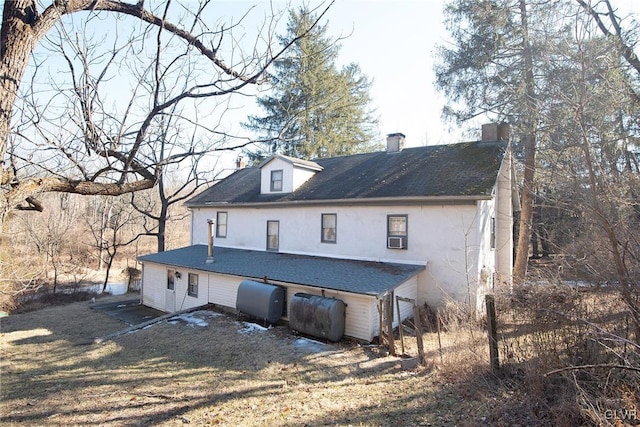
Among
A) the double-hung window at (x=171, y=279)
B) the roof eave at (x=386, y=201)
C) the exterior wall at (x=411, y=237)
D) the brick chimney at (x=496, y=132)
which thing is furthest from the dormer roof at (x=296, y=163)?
the brick chimney at (x=496, y=132)

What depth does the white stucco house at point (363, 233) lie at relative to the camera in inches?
470

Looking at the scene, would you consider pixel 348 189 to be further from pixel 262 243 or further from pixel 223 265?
pixel 223 265

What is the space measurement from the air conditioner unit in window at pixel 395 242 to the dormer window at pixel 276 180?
21.2 ft

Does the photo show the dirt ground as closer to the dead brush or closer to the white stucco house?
the dead brush

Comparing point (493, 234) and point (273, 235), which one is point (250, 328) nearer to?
point (273, 235)

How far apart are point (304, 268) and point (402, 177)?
17.7ft

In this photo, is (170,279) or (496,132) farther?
(170,279)

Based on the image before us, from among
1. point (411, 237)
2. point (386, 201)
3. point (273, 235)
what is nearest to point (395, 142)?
point (386, 201)

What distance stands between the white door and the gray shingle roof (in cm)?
78

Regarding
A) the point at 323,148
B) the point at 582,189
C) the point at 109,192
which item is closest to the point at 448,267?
the point at 582,189

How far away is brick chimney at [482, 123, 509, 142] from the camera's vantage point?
48.8ft

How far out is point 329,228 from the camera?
1507 cm

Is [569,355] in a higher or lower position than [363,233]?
lower

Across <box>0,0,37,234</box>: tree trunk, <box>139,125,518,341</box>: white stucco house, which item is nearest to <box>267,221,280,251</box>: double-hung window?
<box>139,125,518,341</box>: white stucco house
